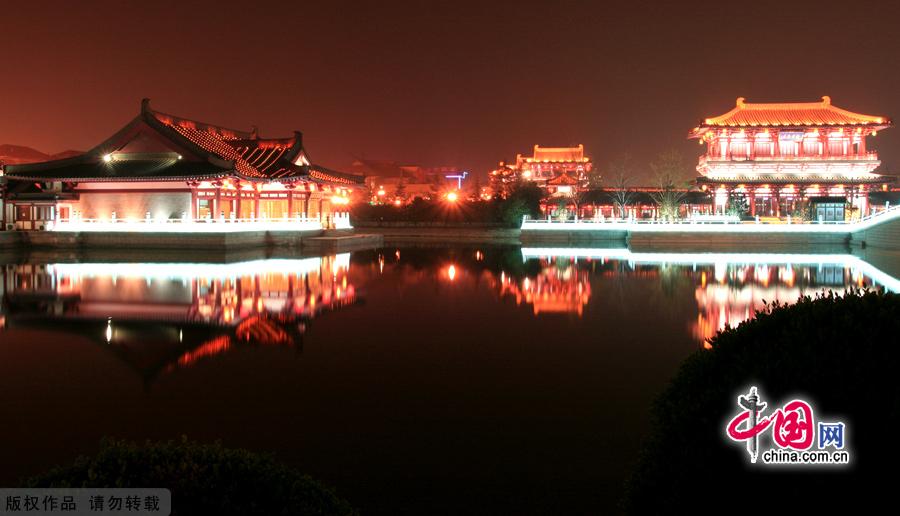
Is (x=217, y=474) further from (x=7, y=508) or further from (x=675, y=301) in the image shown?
(x=675, y=301)

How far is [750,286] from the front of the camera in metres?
21.2

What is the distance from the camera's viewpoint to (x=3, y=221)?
1586 inches

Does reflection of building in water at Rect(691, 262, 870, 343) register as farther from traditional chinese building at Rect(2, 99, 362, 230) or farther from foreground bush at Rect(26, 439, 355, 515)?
traditional chinese building at Rect(2, 99, 362, 230)

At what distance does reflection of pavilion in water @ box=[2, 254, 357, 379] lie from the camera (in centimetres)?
1269

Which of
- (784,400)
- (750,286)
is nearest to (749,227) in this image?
(750,286)

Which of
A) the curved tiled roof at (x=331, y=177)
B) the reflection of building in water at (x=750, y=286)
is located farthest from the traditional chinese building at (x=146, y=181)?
the reflection of building in water at (x=750, y=286)

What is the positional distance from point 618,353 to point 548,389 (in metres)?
2.73

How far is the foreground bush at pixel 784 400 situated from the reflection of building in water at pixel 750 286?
31.2ft

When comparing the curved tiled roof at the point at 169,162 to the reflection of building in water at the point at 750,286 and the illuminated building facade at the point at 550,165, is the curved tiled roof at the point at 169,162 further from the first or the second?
the illuminated building facade at the point at 550,165

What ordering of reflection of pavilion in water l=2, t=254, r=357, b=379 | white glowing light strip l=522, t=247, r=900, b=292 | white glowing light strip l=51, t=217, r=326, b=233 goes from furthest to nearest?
white glowing light strip l=51, t=217, r=326, b=233 → white glowing light strip l=522, t=247, r=900, b=292 → reflection of pavilion in water l=2, t=254, r=357, b=379

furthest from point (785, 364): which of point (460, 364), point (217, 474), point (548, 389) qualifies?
point (460, 364)

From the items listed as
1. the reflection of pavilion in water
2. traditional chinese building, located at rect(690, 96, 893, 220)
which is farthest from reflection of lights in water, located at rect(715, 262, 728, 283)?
traditional chinese building, located at rect(690, 96, 893, 220)

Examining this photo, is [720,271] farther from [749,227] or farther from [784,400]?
[784,400]

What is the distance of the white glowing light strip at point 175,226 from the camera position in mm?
36094
